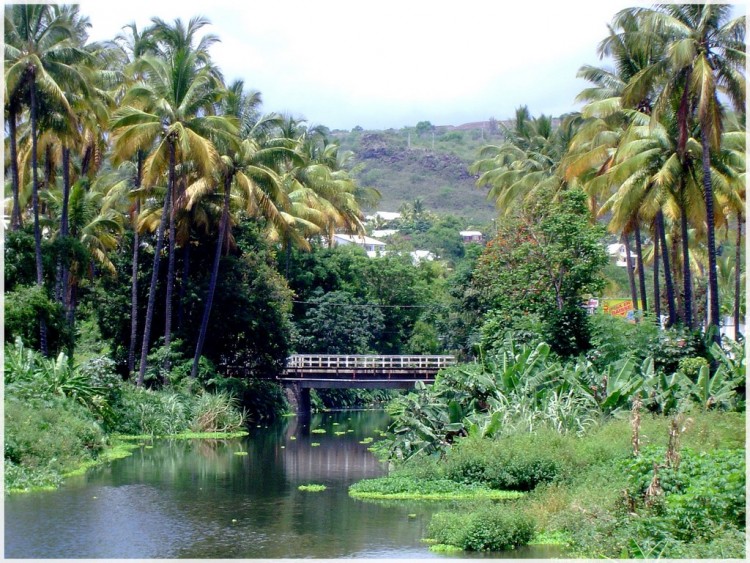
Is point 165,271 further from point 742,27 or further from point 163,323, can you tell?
point 742,27

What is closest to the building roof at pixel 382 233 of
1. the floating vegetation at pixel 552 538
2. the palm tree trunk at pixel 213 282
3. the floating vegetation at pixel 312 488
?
the palm tree trunk at pixel 213 282

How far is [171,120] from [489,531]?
25.4 m

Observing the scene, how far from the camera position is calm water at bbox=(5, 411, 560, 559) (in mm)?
15625

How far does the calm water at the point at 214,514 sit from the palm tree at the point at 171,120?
12.3 meters

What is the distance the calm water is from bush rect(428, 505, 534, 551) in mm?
395

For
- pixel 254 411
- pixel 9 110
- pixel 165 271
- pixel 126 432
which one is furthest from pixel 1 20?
pixel 254 411

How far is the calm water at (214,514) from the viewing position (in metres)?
15.6

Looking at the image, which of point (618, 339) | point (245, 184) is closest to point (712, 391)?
point (618, 339)

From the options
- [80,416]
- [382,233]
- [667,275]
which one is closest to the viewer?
[80,416]

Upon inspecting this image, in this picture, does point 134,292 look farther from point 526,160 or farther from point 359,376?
point 526,160

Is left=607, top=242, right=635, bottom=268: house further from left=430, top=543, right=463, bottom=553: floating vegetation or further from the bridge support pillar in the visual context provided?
left=430, top=543, right=463, bottom=553: floating vegetation

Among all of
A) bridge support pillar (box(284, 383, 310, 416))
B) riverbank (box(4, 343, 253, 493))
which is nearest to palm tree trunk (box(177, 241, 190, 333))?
riverbank (box(4, 343, 253, 493))

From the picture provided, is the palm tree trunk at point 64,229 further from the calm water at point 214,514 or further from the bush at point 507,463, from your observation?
the bush at point 507,463

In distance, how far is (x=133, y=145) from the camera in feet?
119
